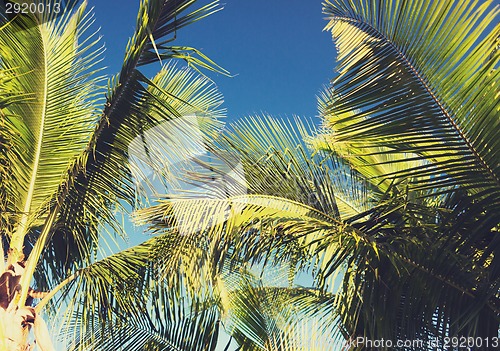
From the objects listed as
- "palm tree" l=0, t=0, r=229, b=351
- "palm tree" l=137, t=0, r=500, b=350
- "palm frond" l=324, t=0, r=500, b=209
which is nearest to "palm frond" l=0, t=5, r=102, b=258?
"palm tree" l=0, t=0, r=229, b=351

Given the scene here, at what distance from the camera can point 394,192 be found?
3637 millimetres

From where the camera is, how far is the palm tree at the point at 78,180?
3.52 m

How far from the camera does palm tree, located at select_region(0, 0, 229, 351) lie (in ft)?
11.6

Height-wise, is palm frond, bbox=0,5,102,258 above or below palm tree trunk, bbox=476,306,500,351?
above

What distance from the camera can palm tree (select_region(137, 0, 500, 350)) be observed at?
294cm

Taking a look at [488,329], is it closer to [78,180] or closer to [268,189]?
[268,189]

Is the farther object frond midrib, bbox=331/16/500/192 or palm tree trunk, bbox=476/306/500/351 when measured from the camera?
palm tree trunk, bbox=476/306/500/351

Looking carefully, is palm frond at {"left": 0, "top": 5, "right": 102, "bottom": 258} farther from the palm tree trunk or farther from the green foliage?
the palm tree trunk

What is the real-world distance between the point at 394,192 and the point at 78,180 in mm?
2269

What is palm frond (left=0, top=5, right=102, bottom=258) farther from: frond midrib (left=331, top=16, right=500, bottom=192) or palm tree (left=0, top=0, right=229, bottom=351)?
frond midrib (left=331, top=16, right=500, bottom=192)

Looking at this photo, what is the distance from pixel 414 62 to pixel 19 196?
305 cm

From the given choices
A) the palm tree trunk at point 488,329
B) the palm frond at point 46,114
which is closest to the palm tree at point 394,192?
the palm tree trunk at point 488,329

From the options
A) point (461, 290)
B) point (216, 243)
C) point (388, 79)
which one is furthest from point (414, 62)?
point (216, 243)

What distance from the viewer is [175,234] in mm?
4227
